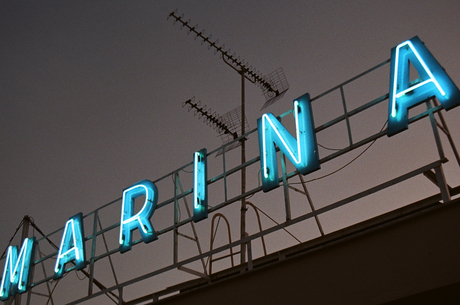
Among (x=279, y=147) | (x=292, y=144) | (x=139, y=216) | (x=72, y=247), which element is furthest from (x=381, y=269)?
(x=72, y=247)

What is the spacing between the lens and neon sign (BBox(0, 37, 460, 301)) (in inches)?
347

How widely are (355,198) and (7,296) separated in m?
12.4

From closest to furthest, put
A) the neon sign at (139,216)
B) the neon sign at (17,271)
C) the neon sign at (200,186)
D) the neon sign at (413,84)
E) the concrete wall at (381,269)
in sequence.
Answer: the concrete wall at (381,269) < the neon sign at (413,84) < the neon sign at (200,186) < the neon sign at (139,216) < the neon sign at (17,271)

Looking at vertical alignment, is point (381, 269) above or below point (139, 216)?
below

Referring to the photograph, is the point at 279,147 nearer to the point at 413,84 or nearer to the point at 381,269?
the point at 413,84

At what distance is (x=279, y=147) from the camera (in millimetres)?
10641

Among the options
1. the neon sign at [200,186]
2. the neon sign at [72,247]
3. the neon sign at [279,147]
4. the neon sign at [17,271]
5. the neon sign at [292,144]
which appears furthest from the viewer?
the neon sign at [17,271]

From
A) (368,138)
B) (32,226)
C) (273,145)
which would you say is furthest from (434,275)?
(32,226)

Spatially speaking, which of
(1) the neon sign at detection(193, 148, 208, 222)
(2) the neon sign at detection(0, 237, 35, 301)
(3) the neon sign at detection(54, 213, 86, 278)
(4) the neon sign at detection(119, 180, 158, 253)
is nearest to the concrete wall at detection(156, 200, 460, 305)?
(1) the neon sign at detection(193, 148, 208, 222)

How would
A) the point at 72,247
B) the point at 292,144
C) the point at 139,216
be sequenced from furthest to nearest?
1. the point at 72,247
2. the point at 139,216
3. the point at 292,144

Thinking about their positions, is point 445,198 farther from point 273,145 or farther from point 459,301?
point 273,145

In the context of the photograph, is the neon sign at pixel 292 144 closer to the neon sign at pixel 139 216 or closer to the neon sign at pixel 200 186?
the neon sign at pixel 200 186

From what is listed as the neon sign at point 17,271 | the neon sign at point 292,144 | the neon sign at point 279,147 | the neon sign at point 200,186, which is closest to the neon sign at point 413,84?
the neon sign at point 279,147

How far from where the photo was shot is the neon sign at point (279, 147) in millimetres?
8805
